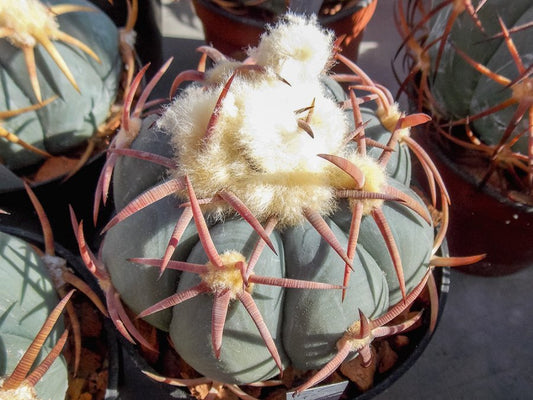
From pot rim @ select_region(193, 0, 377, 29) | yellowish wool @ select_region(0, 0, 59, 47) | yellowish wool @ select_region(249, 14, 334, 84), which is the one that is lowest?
pot rim @ select_region(193, 0, 377, 29)

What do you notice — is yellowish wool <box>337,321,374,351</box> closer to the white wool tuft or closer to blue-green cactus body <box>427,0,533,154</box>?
the white wool tuft

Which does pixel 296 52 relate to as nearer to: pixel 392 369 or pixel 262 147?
pixel 262 147

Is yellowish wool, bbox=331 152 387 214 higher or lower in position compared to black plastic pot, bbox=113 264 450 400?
higher

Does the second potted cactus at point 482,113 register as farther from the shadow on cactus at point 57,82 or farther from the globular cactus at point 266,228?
the shadow on cactus at point 57,82

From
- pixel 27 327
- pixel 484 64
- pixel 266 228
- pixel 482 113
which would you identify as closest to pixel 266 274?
pixel 266 228

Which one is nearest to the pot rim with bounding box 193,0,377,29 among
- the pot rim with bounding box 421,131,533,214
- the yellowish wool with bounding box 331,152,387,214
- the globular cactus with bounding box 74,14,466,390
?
the pot rim with bounding box 421,131,533,214

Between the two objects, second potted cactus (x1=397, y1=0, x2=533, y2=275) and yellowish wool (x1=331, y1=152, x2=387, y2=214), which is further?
second potted cactus (x1=397, y1=0, x2=533, y2=275)

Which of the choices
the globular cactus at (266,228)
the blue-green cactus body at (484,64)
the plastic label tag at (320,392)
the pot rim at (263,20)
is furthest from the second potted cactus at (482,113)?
the plastic label tag at (320,392)

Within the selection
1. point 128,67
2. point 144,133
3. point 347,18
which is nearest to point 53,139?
point 128,67
